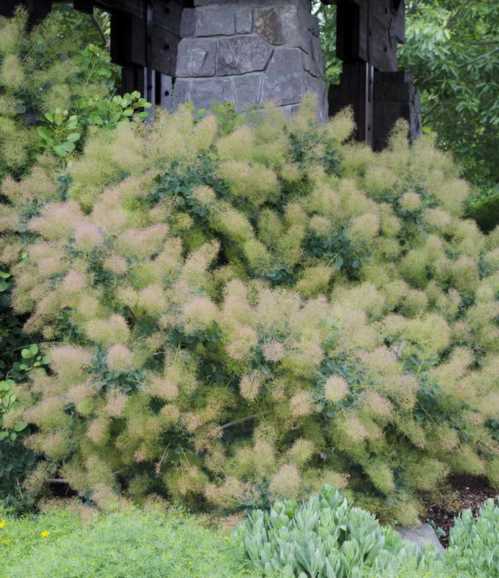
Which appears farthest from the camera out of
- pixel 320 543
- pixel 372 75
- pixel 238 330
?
pixel 372 75

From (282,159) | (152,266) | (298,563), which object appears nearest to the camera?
(298,563)

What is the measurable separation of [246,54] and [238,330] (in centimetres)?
246

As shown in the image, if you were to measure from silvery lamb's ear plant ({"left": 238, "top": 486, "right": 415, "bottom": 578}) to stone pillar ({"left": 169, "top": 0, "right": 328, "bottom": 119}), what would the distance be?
297 centimetres

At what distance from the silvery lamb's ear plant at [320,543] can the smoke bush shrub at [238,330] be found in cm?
50

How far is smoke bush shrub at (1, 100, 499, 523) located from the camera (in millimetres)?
3170

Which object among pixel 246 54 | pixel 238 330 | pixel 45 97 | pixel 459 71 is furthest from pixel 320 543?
pixel 459 71

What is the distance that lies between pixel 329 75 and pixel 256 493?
971 cm

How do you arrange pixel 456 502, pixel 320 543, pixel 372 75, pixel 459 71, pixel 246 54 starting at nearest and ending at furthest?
pixel 320 543
pixel 456 502
pixel 246 54
pixel 372 75
pixel 459 71

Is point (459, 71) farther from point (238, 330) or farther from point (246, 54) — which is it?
point (238, 330)

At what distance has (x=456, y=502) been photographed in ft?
13.0

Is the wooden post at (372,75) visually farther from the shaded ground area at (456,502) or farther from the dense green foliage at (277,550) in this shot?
the dense green foliage at (277,550)

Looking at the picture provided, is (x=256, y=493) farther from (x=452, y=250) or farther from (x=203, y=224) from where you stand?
(x=452, y=250)

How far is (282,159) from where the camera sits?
408 cm

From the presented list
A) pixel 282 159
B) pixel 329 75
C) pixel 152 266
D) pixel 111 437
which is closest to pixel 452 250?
pixel 282 159
